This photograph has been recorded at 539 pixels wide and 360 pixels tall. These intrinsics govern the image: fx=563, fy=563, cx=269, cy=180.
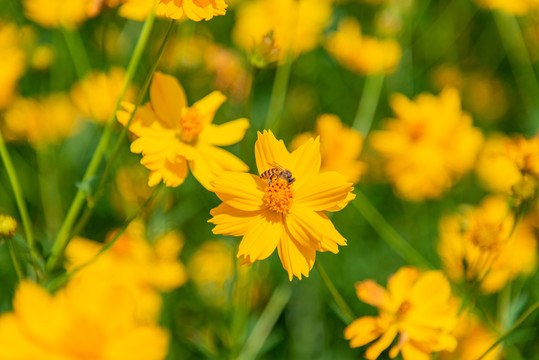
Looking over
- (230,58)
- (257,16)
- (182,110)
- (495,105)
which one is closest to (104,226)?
(230,58)

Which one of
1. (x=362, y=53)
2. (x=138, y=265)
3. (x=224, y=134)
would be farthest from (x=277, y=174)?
(x=362, y=53)

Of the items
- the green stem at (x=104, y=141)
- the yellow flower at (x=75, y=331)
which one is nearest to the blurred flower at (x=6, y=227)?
the green stem at (x=104, y=141)

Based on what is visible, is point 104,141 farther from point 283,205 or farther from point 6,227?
point 283,205

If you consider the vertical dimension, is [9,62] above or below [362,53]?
below

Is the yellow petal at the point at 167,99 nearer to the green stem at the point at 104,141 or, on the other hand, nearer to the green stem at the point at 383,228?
the green stem at the point at 104,141

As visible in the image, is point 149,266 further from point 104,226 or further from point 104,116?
point 104,116

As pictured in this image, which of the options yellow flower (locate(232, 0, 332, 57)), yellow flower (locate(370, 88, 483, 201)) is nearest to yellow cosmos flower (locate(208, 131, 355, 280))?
yellow flower (locate(370, 88, 483, 201))

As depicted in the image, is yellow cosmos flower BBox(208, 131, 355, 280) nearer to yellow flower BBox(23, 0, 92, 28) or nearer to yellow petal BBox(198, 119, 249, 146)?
yellow petal BBox(198, 119, 249, 146)
